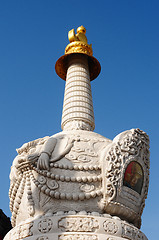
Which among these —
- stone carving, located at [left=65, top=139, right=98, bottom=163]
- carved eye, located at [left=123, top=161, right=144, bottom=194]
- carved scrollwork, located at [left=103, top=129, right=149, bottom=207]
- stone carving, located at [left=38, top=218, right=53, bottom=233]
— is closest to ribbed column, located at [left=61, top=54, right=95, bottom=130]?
stone carving, located at [left=65, top=139, right=98, bottom=163]

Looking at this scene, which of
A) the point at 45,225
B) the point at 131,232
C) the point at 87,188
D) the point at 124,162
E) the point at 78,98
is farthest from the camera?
the point at 78,98

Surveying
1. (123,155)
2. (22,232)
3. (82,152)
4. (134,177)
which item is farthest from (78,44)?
(22,232)

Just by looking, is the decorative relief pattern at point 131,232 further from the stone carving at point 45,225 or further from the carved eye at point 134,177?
the stone carving at point 45,225

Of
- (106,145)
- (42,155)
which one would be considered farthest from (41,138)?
(106,145)

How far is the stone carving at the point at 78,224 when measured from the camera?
782 cm

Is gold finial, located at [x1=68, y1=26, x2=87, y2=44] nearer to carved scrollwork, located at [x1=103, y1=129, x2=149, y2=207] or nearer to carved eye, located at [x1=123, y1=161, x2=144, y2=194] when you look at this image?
carved scrollwork, located at [x1=103, y1=129, x2=149, y2=207]

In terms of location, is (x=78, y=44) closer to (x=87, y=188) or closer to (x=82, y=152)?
(x=82, y=152)

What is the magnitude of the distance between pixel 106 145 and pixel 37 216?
2796 mm

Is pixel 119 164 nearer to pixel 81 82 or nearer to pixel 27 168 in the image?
pixel 27 168

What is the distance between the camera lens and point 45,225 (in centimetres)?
795

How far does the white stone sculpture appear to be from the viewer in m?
7.96

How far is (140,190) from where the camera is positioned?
9258mm

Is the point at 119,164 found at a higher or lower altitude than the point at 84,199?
higher

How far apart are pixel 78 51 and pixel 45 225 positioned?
7120mm
